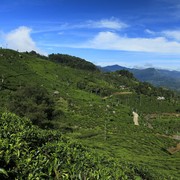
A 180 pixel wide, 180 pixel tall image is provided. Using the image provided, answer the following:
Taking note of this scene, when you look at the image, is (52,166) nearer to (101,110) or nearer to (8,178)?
(8,178)

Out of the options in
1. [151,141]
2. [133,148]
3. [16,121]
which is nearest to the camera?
[16,121]

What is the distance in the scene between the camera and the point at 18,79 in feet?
559

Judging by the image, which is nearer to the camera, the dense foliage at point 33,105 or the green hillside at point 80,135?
the green hillside at point 80,135

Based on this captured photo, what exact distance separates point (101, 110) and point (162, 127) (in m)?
35.2

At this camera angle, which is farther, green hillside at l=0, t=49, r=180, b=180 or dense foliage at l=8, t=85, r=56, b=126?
dense foliage at l=8, t=85, r=56, b=126

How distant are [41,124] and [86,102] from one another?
86.1 metres

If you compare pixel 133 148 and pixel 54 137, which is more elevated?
pixel 54 137

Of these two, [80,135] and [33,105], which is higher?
[33,105]

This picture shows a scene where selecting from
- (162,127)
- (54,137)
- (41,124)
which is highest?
(54,137)

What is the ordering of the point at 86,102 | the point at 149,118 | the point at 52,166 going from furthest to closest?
1. the point at 149,118
2. the point at 86,102
3. the point at 52,166

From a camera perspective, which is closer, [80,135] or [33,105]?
[33,105]

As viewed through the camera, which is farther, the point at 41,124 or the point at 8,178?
the point at 41,124

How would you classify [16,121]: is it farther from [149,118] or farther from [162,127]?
[149,118]

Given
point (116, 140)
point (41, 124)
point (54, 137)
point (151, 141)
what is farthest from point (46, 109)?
point (54, 137)
